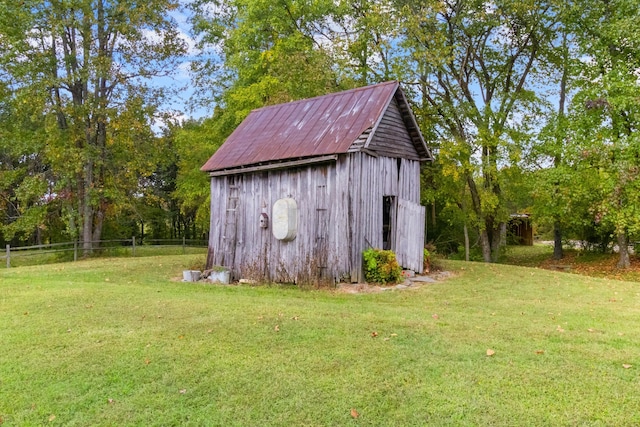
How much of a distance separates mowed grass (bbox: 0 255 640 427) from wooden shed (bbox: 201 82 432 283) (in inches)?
115

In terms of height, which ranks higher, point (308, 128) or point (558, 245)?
point (308, 128)

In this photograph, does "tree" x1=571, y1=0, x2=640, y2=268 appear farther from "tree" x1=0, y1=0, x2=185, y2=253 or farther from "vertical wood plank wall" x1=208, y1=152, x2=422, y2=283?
"tree" x1=0, y1=0, x2=185, y2=253

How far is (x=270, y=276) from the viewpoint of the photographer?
12742mm

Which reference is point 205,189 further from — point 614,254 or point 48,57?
point 614,254

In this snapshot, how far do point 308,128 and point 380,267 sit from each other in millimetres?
4452

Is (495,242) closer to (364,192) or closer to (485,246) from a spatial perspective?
(485,246)

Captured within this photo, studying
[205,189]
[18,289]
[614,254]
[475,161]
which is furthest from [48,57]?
[614,254]

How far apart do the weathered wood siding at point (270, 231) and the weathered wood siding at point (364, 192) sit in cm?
21

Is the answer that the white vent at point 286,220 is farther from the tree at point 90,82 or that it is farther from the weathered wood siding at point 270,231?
the tree at point 90,82

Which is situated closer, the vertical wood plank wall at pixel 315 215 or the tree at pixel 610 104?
the vertical wood plank wall at pixel 315 215

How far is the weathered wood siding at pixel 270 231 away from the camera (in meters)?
11.7

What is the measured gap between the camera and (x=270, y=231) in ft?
42.2

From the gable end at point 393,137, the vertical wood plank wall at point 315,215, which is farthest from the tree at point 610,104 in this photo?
the vertical wood plank wall at point 315,215

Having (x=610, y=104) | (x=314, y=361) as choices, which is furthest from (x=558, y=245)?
(x=314, y=361)
